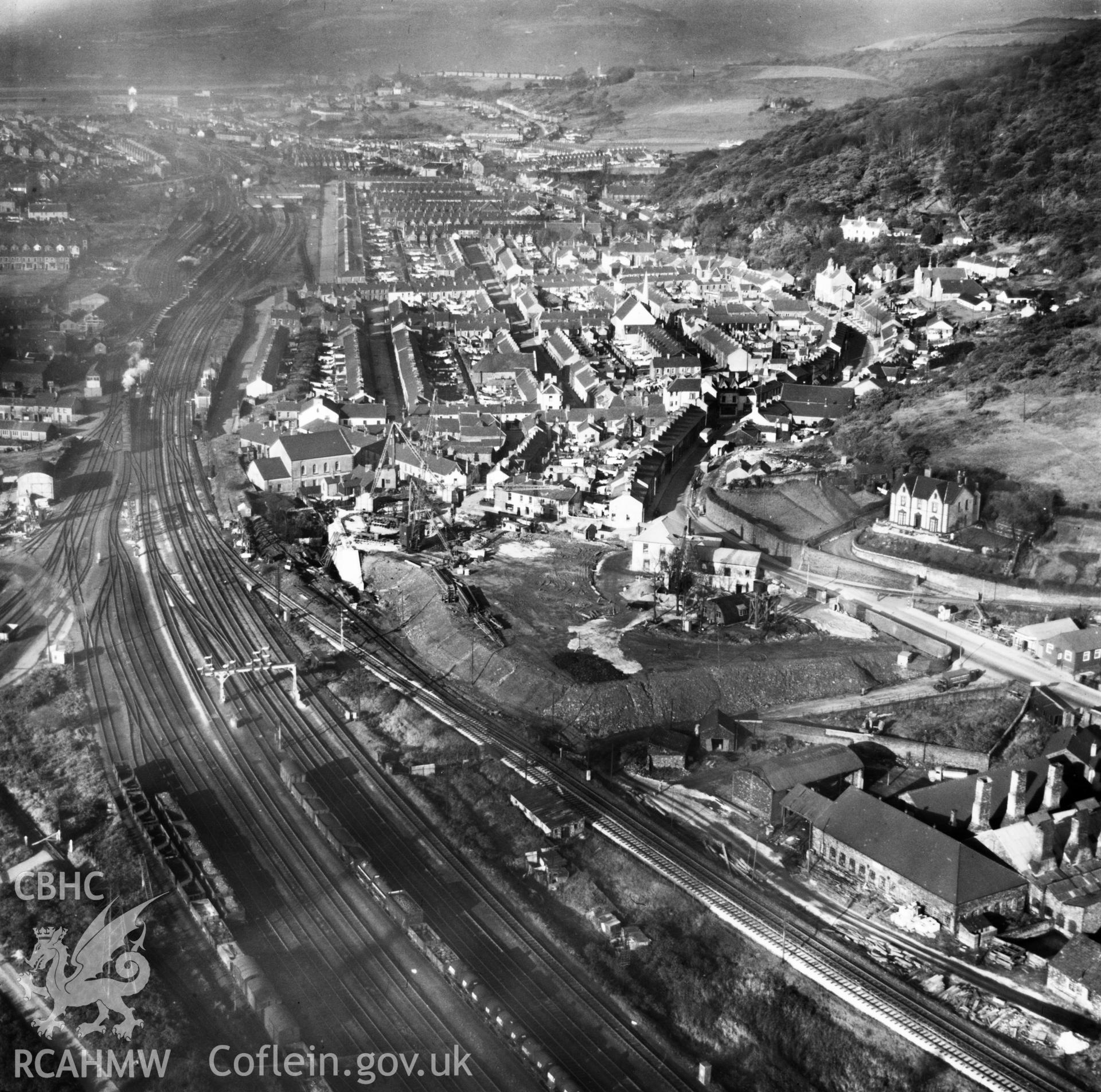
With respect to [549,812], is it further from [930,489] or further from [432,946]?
[930,489]

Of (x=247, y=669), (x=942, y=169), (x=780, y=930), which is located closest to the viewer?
(x=780, y=930)

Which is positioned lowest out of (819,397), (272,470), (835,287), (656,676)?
(656,676)

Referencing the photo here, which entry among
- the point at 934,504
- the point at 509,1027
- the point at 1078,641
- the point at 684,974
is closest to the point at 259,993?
the point at 509,1027

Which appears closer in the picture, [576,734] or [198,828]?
[198,828]

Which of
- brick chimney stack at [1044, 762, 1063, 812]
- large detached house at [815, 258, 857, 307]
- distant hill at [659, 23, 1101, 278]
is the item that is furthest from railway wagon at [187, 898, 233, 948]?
distant hill at [659, 23, 1101, 278]

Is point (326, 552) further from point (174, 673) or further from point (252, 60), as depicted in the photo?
point (252, 60)

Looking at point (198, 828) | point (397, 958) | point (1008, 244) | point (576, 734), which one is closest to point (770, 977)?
point (397, 958)
